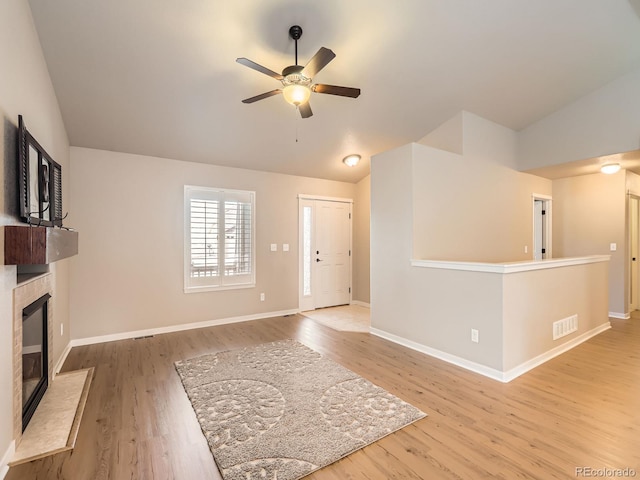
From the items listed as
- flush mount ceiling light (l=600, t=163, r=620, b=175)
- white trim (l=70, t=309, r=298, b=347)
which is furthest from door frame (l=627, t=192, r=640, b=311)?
white trim (l=70, t=309, r=298, b=347)

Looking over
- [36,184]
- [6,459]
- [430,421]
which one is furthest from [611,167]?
[6,459]

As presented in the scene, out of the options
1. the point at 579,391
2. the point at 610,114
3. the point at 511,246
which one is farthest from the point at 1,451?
the point at 610,114

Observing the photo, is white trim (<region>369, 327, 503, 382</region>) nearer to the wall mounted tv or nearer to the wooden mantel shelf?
the wooden mantel shelf

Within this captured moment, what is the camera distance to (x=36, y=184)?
90.9 inches

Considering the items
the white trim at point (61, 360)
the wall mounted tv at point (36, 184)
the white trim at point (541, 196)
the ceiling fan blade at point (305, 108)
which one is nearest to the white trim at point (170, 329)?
the white trim at point (61, 360)

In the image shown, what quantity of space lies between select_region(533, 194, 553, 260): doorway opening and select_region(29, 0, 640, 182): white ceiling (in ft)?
6.91

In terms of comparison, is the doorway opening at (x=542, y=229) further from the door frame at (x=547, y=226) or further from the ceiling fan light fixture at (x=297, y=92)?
the ceiling fan light fixture at (x=297, y=92)

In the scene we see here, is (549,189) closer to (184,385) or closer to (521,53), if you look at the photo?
(521,53)

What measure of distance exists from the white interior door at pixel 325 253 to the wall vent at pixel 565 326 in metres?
3.66

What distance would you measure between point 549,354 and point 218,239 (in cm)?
460

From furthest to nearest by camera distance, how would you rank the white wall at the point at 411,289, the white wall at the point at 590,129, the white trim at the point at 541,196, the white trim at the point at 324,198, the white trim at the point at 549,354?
the white trim at the point at 324,198, the white trim at the point at 541,196, the white wall at the point at 590,129, the white wall at the point at 411,289, the white trim at the point at 549,354

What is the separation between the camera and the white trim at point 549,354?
10.1 feet

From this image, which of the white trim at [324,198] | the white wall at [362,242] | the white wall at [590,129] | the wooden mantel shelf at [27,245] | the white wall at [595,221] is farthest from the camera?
the white wall at [362,242]

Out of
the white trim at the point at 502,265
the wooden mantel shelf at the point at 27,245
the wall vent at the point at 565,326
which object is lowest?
the wall vent at the point at 565,326
